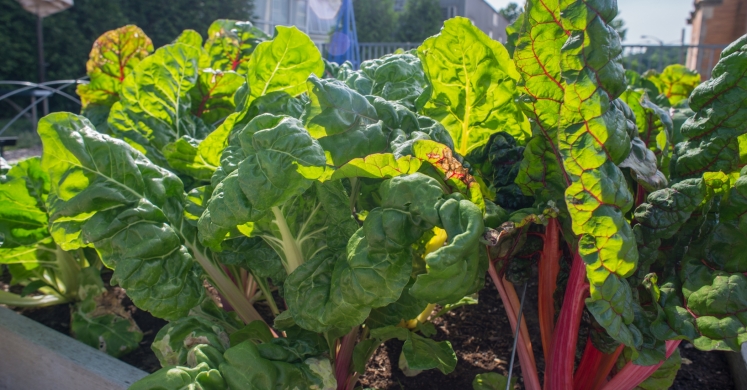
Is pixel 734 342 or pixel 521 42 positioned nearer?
pixel 734 342

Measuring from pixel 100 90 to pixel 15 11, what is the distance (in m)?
10.1

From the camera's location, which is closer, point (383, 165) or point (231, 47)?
point (383, 165)

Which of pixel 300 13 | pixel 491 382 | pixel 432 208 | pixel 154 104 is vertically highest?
pixel 300 13

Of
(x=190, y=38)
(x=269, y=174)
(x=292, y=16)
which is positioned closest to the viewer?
(x=269, y=174)

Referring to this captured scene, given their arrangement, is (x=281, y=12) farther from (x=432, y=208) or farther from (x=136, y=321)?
(x=432, y=208)

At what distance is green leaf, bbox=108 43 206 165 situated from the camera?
A: 185 centimetres

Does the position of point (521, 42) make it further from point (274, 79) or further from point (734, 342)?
point (274, 79)

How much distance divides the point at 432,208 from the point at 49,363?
1514mm

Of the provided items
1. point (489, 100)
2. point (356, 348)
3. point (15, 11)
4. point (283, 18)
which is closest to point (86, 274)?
point (356, 348)

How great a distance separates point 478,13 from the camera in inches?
1394

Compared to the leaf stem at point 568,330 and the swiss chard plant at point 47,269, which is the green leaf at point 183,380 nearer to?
the leaf stem at point 568,330

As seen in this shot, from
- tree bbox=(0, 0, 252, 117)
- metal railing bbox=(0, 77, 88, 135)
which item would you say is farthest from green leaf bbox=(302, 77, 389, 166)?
tree bbox=(0, 0, 252, 117)

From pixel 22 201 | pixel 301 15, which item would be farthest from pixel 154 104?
pixel 301 15

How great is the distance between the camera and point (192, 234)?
1524mm
